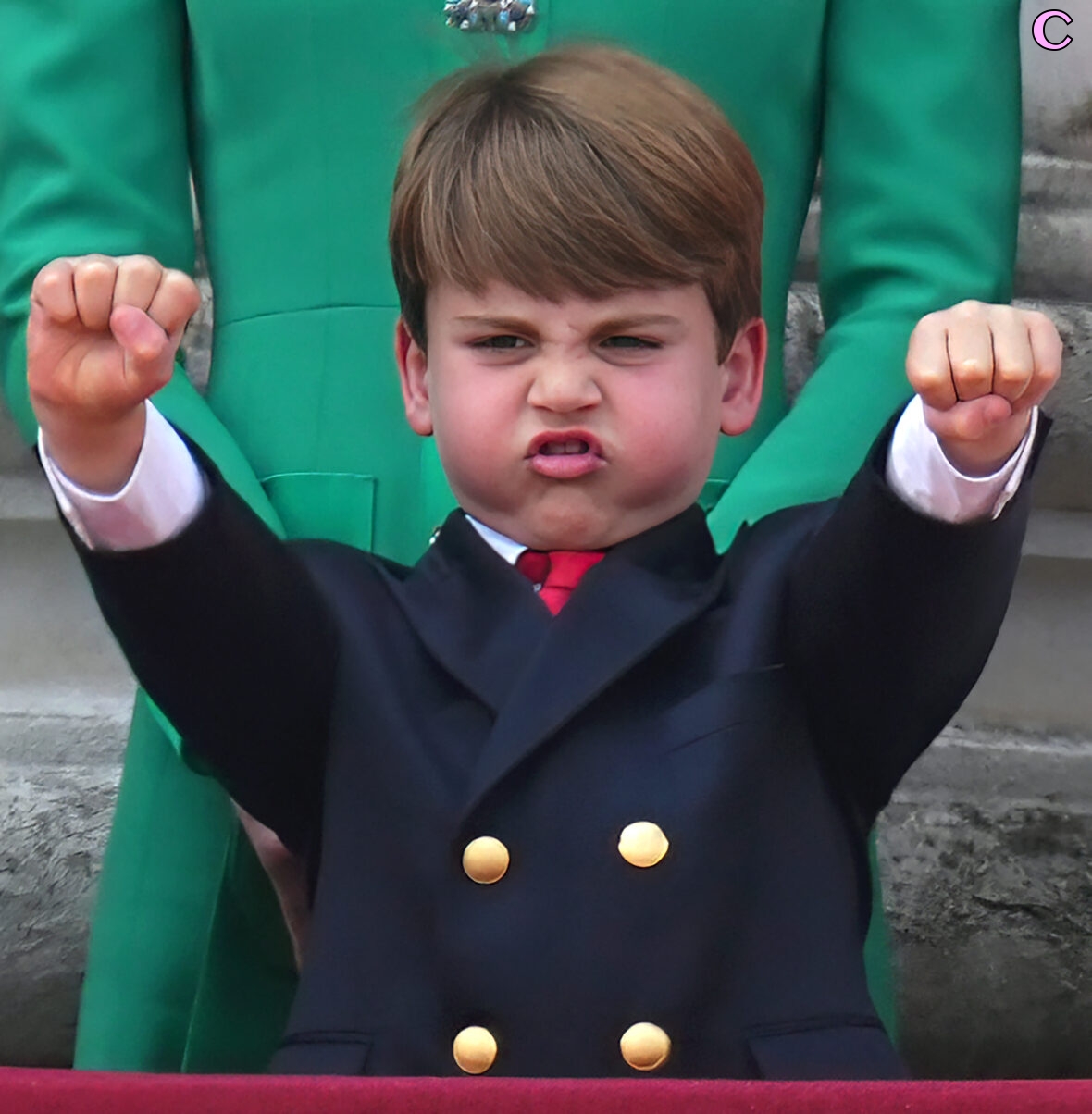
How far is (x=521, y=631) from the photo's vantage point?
2.52ft

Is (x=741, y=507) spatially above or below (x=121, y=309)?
below

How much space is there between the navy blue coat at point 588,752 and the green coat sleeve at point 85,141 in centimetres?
23

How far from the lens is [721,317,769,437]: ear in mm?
829

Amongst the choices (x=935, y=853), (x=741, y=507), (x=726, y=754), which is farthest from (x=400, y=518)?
(x=935, y=853)

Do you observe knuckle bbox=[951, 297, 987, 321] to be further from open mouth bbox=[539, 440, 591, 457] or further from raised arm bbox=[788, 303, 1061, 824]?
open mouth bbox=[539, 440, 591, 457]

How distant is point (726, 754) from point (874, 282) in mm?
370

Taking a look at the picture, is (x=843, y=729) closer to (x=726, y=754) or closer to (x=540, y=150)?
(x=726, y=754)

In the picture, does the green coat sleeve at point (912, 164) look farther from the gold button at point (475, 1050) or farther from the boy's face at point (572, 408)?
the gold button at point (475, 1050)

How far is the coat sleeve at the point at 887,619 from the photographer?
27.9 inches

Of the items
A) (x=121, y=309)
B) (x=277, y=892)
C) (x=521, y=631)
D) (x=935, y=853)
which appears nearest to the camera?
(x=121, y=309)

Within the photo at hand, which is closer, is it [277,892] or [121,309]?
[121,309]

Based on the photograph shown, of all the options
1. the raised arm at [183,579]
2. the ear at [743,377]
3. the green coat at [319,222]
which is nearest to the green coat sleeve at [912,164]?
the green coat at [319,222]

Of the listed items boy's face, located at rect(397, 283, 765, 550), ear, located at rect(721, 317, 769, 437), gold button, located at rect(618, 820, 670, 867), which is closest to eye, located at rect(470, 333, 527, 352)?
boy's face, located at rect(397, 283, 765, 550)

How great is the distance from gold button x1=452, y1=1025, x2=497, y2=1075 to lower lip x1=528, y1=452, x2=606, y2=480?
22 centimetres
